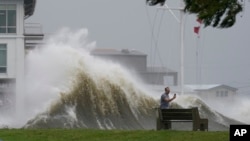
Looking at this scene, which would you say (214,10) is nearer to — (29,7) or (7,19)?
(7,19)

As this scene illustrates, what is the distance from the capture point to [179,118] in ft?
70.3

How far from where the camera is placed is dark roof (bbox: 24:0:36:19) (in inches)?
2851

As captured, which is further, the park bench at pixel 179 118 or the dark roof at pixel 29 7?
the dark roof at pixel 29 7

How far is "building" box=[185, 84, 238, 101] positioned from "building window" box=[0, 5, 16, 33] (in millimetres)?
17234

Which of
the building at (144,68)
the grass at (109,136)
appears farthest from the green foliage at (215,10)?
the building at (144,68)

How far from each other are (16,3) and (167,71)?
85.2 ft

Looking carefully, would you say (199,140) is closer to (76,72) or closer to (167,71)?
(76,72)

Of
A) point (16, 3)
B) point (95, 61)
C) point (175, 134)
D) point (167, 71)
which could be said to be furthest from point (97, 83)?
point (167, 71)

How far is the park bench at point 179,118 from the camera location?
21219mm

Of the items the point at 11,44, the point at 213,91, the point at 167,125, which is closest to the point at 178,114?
the point at 167,125

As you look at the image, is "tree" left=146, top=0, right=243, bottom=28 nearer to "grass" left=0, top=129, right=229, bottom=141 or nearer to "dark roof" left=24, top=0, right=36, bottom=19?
"grass" left=0, top=129, right=229, bottom=141

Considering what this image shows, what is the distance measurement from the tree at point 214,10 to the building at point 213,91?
180 feet

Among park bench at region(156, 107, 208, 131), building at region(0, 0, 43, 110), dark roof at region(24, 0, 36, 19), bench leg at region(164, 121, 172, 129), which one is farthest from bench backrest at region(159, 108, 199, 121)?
dark roof at region(24, 0, 36, 19)

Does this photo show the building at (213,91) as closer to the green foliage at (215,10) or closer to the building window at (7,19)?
the building window at (7,19)
